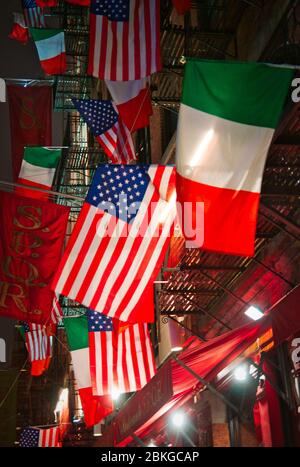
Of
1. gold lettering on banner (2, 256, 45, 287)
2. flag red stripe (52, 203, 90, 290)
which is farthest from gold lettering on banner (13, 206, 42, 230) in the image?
flag red stripe (52, 203, 90, 290)

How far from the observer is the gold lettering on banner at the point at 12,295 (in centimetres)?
1016

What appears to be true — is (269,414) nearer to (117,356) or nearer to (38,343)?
(117,356)

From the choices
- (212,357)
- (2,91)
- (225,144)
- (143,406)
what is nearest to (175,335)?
(143,406)

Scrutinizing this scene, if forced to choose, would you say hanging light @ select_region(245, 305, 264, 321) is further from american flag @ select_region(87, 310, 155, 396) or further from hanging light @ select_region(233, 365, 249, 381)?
american flag @ select_region(87, 310, 155, 396)

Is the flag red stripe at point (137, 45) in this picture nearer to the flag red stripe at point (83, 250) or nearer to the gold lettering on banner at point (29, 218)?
the gold lettering on banner at point (29, 218)

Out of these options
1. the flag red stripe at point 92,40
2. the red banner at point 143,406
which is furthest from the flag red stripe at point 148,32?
the red banner at point 143,406

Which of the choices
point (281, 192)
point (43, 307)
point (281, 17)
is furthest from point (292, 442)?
point (281, 17)

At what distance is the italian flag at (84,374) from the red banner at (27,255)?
153 inches

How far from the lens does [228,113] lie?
20.8 feet

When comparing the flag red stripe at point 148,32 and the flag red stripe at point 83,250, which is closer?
the flag red stripe at point 83,250

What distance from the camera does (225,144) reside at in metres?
6.28

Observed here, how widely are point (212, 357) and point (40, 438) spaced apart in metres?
14.8

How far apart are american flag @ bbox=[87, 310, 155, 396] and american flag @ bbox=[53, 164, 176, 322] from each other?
155 inches

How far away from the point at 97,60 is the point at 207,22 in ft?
10.6
